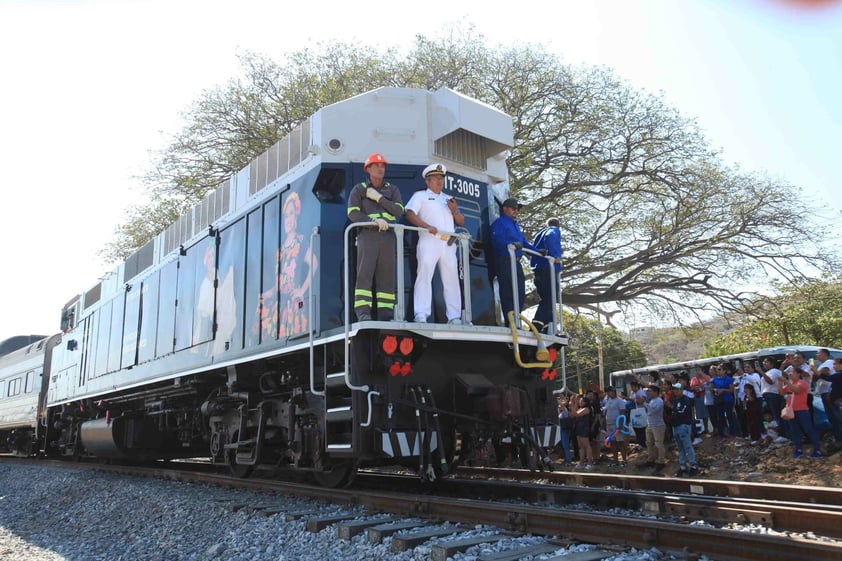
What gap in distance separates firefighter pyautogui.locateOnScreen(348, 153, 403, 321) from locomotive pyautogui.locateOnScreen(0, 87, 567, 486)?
5.4 inches

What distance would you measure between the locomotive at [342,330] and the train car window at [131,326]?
1.71m

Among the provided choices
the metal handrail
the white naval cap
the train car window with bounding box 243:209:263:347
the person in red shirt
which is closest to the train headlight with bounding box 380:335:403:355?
the metal handrail

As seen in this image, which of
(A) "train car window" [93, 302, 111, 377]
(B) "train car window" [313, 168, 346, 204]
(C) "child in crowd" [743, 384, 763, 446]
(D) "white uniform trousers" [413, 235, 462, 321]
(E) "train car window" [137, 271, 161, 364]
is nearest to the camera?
(D) "white uniform trousers" [413, 235, 462, 321]

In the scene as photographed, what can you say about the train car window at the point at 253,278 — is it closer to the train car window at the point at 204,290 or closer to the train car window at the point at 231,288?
the train car window at the point at 231,288

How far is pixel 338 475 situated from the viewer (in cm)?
695

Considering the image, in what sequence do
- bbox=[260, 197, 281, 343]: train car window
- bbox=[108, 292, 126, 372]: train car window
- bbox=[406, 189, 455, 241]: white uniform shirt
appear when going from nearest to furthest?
1. bbox=[406, 189, 455, 241]: white uniform shirt
2. bbox=[260, 197, 281, 343]: train car window
3. bbox=[108, 292, 126, 372]: train car window

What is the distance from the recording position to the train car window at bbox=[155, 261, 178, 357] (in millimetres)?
9992

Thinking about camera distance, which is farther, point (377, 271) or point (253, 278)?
point (253, 278)

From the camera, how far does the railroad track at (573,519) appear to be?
12.6ft

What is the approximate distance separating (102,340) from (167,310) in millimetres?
3886

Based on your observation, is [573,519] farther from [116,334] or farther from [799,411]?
[116,334]

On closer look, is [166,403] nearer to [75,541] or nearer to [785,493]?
[75,541]

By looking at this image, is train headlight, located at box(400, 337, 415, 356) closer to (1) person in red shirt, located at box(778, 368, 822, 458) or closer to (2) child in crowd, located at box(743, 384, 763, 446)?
(1) person in red shirt, located at box(778, 368, 822, 458)

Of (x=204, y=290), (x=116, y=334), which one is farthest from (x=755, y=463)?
(x=116, y=334)
